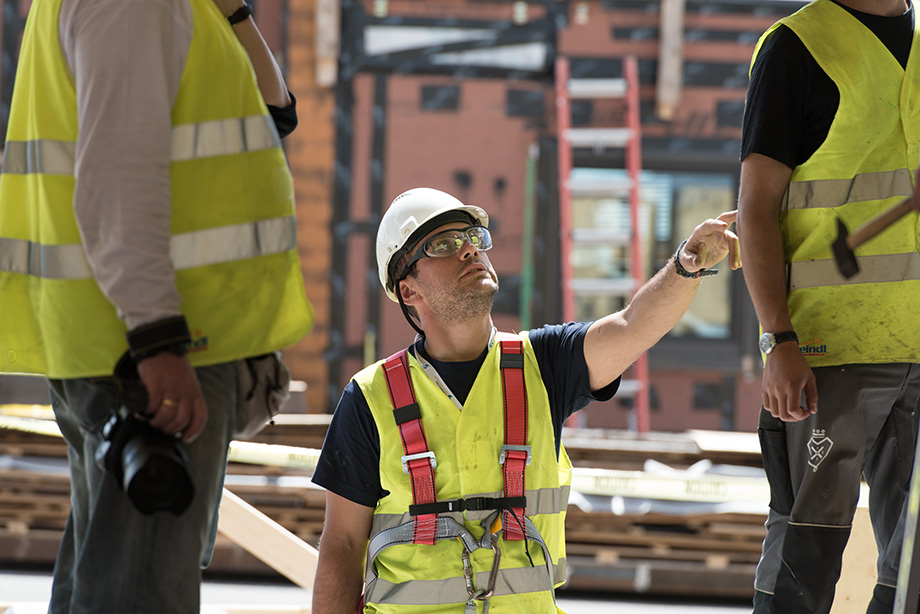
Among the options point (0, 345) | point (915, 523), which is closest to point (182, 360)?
point (0, 345)

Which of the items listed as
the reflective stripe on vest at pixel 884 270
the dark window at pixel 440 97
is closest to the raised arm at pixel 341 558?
the reflective stripe on vest at pixel 884 270

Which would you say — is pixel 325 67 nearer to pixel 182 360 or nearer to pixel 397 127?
pixel 397 127

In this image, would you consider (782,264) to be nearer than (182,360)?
No

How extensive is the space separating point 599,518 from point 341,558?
306cm

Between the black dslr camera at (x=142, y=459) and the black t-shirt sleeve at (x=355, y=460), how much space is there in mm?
796

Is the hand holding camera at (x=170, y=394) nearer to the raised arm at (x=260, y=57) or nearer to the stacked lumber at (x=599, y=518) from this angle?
the raised arm at (x=260, y=57)

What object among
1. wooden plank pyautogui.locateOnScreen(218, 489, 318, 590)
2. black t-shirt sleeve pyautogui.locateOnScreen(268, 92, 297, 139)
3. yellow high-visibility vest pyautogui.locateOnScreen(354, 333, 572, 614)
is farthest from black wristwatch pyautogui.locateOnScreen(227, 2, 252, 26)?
wooden plank pyautogui.locateOnScreen(218, 489, 318, 590)

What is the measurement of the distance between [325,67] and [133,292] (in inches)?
249

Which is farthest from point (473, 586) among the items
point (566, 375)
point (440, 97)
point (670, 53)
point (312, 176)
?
point (670, 53)

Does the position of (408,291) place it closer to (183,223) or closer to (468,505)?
(468,505)

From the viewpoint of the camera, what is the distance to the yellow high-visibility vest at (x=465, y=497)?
82.6 inches

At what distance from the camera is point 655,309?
2180 millimetres

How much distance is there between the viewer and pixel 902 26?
7.02ft

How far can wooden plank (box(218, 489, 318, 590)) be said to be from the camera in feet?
10.4
